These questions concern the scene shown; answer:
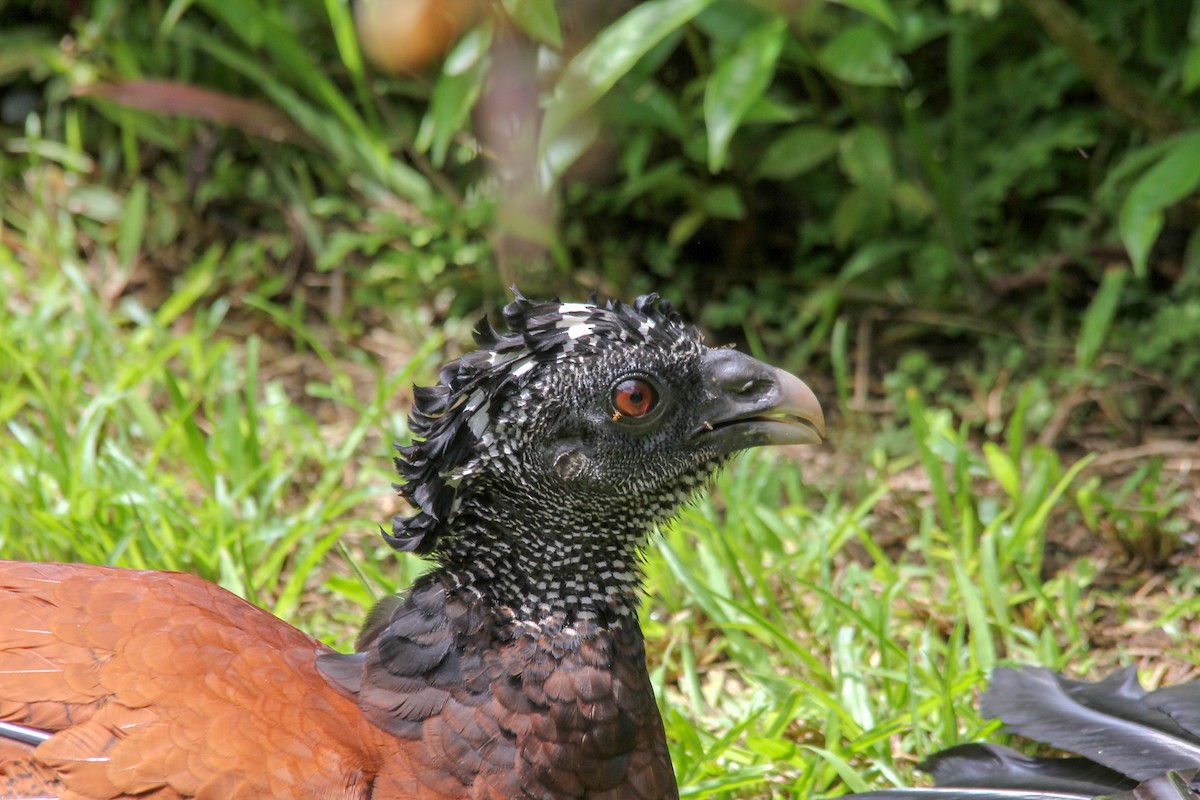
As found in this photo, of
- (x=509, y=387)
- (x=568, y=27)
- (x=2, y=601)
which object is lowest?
(x=2, y=601)

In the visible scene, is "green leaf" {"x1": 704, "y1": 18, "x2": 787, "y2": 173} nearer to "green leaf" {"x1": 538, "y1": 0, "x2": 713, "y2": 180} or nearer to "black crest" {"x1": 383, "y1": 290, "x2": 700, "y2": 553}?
"green leaf" {"x1": 538, "y1": 0, "x2": 713, "y2": 180}

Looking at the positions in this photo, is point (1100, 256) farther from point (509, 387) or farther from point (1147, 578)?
point (509, 387)

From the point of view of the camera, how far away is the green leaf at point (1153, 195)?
352 cm

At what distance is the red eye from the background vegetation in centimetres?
95

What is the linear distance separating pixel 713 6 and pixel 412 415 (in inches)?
84.5

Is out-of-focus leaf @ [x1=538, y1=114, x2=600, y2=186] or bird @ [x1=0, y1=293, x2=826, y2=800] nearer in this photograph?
bird @ [x1=0, y1=293, x2=826, y2=800]

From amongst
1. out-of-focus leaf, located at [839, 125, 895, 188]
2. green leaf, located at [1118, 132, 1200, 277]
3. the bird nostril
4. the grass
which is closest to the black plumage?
the bird nostril

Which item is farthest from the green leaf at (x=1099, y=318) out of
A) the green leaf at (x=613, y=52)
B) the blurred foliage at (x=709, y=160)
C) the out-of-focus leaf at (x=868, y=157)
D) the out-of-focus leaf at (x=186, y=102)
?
the out-of-focus leaf at (x=186, y=102)

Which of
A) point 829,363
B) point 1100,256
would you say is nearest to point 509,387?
point 829,363

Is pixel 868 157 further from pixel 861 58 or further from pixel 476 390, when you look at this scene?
pixel 476 390

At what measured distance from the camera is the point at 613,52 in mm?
3402

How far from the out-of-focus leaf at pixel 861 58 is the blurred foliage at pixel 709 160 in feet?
0.04

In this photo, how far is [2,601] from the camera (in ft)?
7.43

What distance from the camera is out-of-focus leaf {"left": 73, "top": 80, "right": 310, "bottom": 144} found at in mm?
4805
